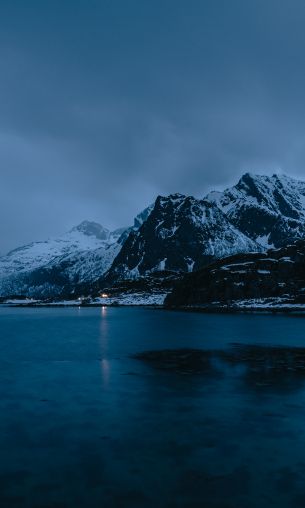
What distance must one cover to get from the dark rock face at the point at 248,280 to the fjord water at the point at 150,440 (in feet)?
342

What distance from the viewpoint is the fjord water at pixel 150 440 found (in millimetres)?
10797

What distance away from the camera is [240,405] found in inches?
757

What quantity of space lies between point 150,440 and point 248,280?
128991 mm

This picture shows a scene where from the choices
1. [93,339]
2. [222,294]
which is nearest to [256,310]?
[222,294]

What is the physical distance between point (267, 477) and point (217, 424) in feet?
16.0

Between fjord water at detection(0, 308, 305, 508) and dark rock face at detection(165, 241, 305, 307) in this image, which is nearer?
fjord water at detection(0, 308, 305, 508)

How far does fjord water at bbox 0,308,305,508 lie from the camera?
1080 centimetres

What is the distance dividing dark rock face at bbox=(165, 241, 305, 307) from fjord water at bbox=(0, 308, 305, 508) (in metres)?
104

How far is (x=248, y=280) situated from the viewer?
13988 cm

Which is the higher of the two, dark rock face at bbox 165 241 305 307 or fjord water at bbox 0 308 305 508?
dark rock face at bbox 165 241 305 307

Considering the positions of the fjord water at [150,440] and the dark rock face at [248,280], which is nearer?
the fjord water at [150,440]

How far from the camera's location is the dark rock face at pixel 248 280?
13212 centimetres

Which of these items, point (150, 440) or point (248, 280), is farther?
point (248, 280)

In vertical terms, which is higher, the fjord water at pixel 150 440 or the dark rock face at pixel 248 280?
the dark rock face at pixel 248 280
